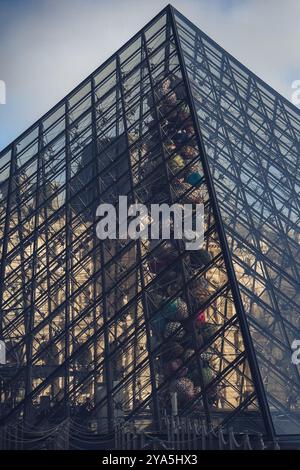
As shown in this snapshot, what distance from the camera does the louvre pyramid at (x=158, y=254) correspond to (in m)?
18.9

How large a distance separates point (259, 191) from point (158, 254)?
22.5ft

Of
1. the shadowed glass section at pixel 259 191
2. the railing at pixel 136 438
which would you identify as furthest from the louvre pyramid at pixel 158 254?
the railing at pixel 136 438

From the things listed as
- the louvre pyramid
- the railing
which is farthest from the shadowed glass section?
the railing

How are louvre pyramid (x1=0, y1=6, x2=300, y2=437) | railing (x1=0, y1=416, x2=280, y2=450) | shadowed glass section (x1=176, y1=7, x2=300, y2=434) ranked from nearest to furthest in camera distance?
railing (x1=0, y1=416, x2=280, y2=450) < louvre pyramid (x1=0, y1=6, x2=300, y2=437) < shadowed glass section (x1=176, y1=7, x2=300, y2=434)

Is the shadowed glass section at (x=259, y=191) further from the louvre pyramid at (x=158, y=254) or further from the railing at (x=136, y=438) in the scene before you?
the railing at (x=136, y=438)

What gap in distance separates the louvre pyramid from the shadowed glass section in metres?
0.07

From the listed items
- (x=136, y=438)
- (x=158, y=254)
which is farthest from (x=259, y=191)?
(x=136, y=438)

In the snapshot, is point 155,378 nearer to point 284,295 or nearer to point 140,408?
point 140,408

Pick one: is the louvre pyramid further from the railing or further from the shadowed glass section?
the railing

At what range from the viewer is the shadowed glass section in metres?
19.3

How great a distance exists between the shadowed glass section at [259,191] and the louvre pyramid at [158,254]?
0.07m

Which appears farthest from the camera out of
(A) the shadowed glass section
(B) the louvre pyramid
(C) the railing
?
(A) the shadowed glass section

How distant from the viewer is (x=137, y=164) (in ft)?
82.5

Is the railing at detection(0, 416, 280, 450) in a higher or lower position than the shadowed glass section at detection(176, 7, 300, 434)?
lower
